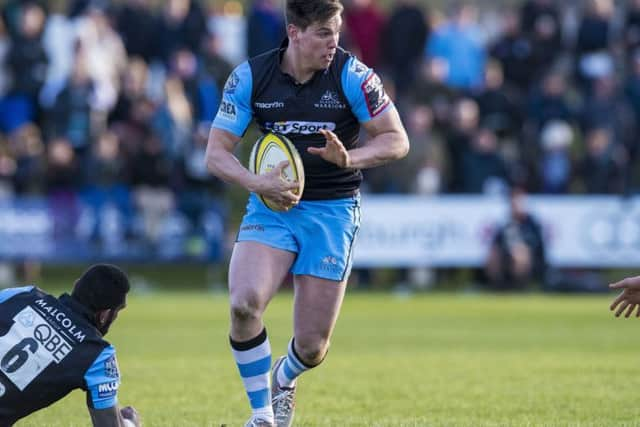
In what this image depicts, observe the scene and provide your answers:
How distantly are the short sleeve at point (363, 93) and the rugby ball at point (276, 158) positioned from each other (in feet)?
1.72

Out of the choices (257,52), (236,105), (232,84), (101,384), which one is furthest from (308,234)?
(257,52)

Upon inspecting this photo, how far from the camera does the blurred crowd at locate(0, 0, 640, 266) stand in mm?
22375

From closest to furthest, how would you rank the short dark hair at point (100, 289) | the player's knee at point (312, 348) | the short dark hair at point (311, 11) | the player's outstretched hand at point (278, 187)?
the short dark hair at point (100, 289) < the player's outstretched hand at point (278, 187) < the short dark hair at point (311, 11) < the player's knee at point (312, 348)

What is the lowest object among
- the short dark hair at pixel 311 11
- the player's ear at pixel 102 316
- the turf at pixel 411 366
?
the turf at pixel 411 366

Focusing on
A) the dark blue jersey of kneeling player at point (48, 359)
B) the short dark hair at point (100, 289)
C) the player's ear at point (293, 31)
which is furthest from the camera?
the player's ear at point (293, 31)

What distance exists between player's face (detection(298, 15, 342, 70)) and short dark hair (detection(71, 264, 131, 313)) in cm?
202

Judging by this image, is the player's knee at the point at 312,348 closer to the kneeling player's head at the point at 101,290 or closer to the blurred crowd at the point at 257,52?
Result: the kneeling player's head at the point at 101,290

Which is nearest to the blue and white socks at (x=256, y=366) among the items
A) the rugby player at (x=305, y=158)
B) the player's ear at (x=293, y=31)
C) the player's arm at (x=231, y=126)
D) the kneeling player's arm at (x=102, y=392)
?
the rugby player at (x=305, y=158)

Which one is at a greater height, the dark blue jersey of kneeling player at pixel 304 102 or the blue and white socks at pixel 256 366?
the dark blue jersey of kneeling player at pixel 304 102

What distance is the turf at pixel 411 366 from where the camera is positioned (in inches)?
359

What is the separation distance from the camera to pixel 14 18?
78.1 ft

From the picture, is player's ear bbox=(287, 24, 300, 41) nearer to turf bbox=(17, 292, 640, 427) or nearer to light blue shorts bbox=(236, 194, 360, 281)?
light blue shorts bbox=(236, 194, 360, 281)

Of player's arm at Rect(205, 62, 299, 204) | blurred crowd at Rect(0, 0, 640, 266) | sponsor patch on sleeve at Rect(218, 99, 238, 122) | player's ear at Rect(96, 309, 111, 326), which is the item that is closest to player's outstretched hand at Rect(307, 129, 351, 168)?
player's arm at Rect(205, 62, 299, 204)

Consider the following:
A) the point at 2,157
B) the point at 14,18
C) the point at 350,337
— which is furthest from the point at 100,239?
the point at 350,337
